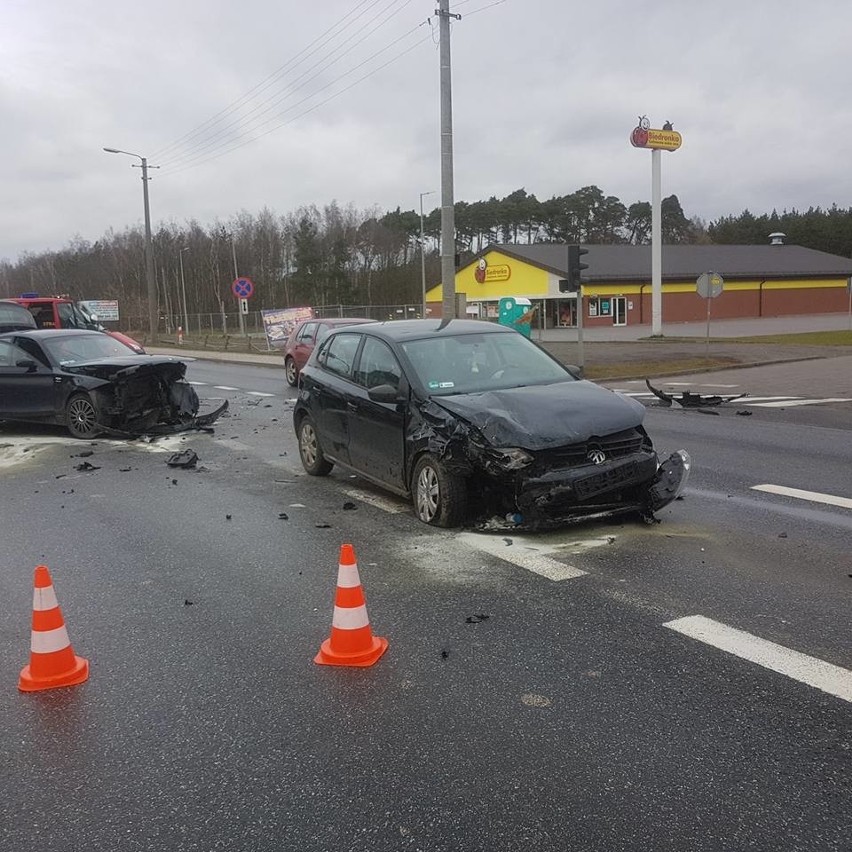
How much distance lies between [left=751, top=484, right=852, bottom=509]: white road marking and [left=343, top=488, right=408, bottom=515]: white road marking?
11.0 ft

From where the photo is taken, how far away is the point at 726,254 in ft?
218

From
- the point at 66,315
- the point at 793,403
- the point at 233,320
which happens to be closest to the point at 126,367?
the point at 793,403

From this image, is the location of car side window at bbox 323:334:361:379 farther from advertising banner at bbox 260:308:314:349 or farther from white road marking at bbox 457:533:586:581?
advertising banner at bbox 260:308:314:349

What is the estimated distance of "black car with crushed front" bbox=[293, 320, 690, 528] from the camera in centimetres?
581

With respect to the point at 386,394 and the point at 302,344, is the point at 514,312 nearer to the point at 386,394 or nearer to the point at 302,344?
the point at 302,344

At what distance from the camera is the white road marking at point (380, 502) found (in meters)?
7.24

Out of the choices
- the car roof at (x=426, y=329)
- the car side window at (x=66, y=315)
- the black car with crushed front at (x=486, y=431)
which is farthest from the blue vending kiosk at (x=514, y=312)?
the black car with crushed front at (x=486, y=431)

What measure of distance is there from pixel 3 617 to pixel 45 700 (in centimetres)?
132

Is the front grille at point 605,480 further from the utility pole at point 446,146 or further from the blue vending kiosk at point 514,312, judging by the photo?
the blue vending kiosk at point 514,312

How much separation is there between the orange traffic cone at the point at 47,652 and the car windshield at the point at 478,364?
11.2 ft

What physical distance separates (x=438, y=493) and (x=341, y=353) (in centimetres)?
238

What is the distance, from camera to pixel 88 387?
11836 mm

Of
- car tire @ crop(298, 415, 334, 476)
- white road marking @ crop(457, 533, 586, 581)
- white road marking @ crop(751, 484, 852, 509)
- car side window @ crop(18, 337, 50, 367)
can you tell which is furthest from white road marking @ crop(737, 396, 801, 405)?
car side window @ crop(18, 337, 50, 367)

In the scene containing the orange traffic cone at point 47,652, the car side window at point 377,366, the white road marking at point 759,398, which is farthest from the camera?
the white road marking at point 759,398
